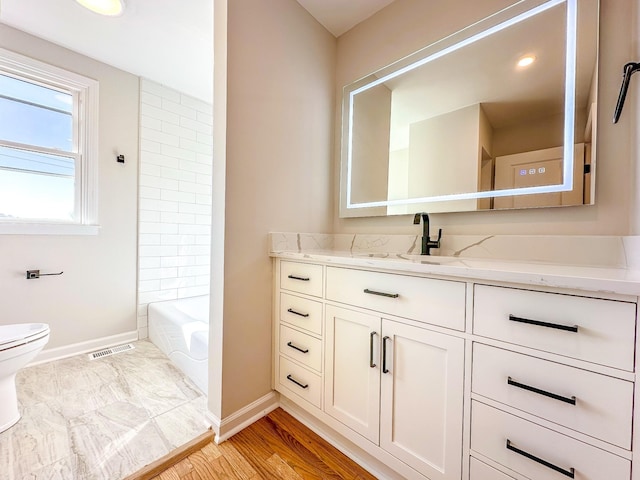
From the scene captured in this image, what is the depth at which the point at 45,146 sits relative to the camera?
209cm

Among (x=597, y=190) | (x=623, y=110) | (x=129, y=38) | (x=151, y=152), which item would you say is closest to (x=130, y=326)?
(x=151, y=152)

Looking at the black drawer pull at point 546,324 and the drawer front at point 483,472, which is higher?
the black drawer pull at point 546,324

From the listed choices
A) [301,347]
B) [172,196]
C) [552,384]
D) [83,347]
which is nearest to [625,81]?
[552,384]

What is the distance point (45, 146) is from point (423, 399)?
3.07 metres

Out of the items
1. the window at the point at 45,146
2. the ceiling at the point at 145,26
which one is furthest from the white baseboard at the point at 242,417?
the ceiling at the point at 145,26

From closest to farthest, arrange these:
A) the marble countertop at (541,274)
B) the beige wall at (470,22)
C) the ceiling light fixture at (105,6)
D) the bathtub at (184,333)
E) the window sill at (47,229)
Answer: the marble countertop at (541,274)
the beige wall at (470,22)
the ceiling light fixture at (105,6)
the bathtub at (184,333)
the window sill at (47,229)

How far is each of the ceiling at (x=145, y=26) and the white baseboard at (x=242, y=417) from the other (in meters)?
2.43

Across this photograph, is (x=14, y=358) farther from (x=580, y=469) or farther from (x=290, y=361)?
(x=580, y=469)

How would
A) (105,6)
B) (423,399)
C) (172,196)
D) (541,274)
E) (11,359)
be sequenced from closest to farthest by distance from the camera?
1. (541,274)
2. (423,399)
3. (11,359)
4. (105,6)
5. (172,196)

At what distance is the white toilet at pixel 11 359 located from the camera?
1.31 meters

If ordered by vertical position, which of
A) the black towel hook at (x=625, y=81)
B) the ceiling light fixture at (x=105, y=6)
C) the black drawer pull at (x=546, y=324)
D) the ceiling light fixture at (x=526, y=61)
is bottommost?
the black drawer pull at (x=546, y=324)

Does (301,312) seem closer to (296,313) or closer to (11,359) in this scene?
(296,313)

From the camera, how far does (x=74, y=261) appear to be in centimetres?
218

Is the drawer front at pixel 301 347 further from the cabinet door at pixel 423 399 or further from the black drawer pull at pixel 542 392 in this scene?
the black drawer pull at pixel 542 392
